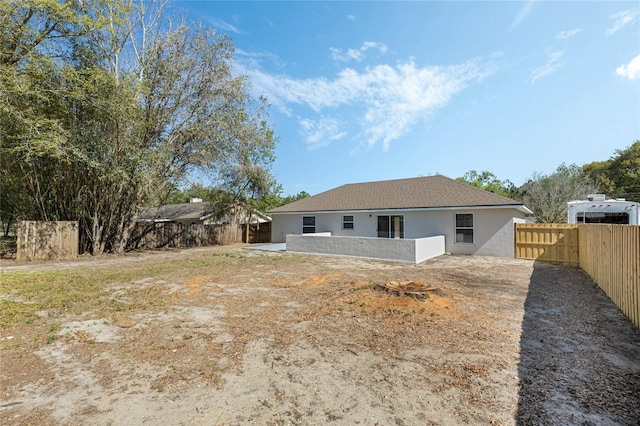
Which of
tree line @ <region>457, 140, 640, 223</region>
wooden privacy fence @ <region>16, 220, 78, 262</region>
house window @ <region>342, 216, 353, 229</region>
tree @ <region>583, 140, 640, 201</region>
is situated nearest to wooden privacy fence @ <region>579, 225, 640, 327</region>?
house window @ <region>342, 216, 353, 229</region>

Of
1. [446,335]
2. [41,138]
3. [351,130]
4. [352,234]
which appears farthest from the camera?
[351,130]

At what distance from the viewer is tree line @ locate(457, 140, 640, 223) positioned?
82.1 feet

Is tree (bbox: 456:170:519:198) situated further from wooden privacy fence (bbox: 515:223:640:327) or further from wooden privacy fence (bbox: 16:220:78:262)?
wooden privacy fence (bbox: 16:220:78:262)

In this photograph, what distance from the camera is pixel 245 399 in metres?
2.83

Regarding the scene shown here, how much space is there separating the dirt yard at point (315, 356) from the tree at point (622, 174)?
35.5 m

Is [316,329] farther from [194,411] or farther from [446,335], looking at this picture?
[194,411]

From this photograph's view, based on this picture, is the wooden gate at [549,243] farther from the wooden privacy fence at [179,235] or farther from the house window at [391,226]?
the wooden privacy fence at [179,235]

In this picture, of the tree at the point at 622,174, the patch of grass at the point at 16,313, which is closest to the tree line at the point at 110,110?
the patch of grass at the point at 16,313

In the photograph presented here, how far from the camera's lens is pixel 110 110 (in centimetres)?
1202

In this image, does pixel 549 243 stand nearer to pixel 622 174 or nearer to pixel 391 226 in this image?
pixel 391 226

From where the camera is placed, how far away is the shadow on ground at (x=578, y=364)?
102 inches

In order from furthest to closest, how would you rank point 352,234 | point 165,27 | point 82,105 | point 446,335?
point 352,234, point 165,27, point 82,105, point 446,335

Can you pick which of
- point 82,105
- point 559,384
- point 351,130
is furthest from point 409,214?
point 82,105

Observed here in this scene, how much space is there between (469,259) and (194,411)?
12414 millimetres
